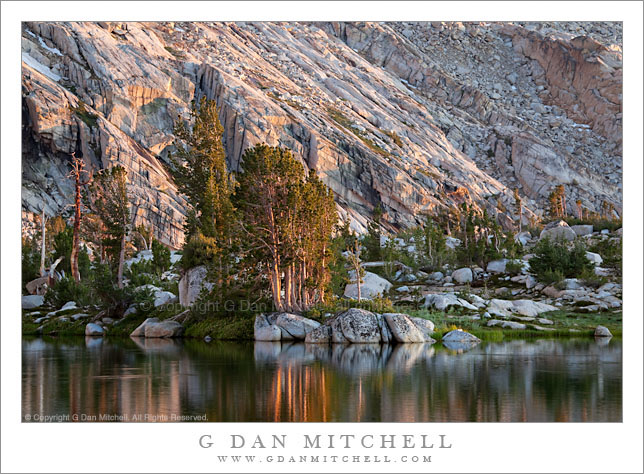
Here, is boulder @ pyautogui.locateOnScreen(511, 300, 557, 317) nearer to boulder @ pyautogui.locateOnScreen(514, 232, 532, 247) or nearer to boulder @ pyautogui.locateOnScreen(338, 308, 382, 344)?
boulder @ pyautogui.locateOnScreen(338, 308, 382, 344)

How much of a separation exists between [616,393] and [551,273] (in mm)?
27212

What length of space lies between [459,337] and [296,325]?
7083 millimetres

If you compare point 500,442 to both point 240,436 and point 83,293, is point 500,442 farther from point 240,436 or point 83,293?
point 83,293

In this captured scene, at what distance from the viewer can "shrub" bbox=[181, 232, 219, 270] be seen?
1369 inches

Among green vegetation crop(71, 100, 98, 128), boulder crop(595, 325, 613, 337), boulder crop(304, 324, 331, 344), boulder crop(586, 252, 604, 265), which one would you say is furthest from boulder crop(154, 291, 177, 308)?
green vegetation crop(71, 100, 98, 128)

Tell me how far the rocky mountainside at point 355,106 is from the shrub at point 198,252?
54755mm

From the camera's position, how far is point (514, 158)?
14325cm

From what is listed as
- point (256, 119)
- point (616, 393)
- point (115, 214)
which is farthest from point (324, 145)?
point (616, 393)

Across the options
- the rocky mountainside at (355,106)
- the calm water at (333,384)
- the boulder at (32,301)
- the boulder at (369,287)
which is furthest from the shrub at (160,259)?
the rocky mountainside at (355,106)

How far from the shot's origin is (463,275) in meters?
48.7

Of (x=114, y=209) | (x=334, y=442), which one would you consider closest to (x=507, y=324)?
(x=334, y=442)

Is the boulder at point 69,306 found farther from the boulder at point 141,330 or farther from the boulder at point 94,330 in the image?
the boulder at point 141,330

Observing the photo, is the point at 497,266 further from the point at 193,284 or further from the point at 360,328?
the point at 360,328

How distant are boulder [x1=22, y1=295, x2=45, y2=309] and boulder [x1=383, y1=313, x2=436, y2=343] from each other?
25.1m
